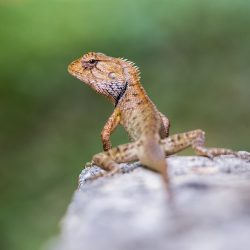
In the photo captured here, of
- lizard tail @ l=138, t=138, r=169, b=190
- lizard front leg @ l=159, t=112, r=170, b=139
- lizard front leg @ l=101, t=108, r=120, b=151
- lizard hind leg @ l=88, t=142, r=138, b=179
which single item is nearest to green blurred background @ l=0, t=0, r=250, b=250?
lizard front leg @ l=101, t=108, r=120, b=151

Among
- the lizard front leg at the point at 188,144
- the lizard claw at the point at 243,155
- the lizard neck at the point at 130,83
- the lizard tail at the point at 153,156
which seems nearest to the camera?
the lizard tail at the point at 153,156

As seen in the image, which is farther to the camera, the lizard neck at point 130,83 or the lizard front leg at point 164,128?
the lizard neck at point 130,83

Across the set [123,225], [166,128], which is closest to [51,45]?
[166,128]

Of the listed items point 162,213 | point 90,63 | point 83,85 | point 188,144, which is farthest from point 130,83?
point 83,85

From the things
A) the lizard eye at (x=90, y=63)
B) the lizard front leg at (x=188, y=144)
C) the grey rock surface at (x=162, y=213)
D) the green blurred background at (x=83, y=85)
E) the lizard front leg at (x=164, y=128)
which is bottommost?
the grey rock surface at (x=162, y=213)

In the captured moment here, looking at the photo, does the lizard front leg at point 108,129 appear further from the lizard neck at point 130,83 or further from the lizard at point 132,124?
the lizard neck at point 130,83

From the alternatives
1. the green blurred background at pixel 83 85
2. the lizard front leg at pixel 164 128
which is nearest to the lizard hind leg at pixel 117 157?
the lizard front leg at pixel 164 128

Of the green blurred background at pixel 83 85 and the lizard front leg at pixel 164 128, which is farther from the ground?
the green blurred background at pixel 83 85

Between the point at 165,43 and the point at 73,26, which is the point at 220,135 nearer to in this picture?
the point at 165,43
